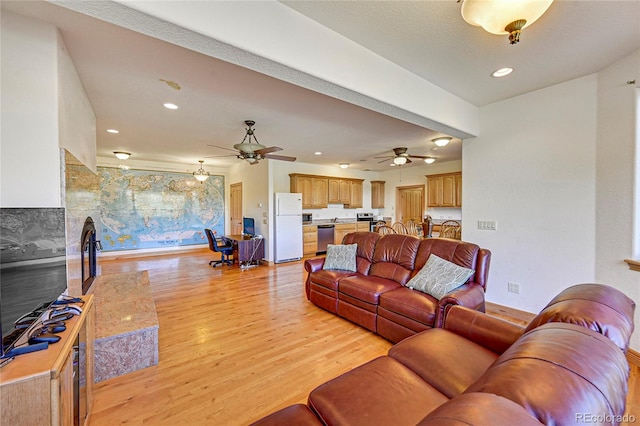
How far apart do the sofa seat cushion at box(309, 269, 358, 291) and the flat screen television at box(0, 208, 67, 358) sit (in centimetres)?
249

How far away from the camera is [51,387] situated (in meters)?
0.98

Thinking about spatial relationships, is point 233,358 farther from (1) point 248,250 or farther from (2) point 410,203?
(2) point 410,203

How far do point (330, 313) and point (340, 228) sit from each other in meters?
4.63

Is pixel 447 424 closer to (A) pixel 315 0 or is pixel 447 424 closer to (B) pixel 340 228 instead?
(A) pixel 315 0

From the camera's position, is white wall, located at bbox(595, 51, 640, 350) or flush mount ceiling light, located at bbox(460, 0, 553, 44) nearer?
flush mount ceiling light, located at bbox(460, 0, 553, 44)

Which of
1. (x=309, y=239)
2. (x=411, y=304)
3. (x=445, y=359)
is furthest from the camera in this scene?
(x=309, y=239)

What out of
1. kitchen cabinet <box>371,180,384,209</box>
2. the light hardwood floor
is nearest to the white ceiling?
the light hardwood floor

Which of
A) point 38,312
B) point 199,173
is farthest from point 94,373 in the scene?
point 199,173

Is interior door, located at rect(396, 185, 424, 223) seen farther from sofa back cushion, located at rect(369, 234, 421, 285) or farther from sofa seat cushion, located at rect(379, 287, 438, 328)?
sofa seat cushion, located at rect(379, 287, 438, 328)

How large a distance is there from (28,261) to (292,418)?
1477 mm

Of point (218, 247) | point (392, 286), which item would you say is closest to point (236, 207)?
point (218, 247)

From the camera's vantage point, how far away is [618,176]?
99.1 inches

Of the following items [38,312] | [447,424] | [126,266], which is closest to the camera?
[447,424]

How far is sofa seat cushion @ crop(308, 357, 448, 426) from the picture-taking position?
1.12 m
